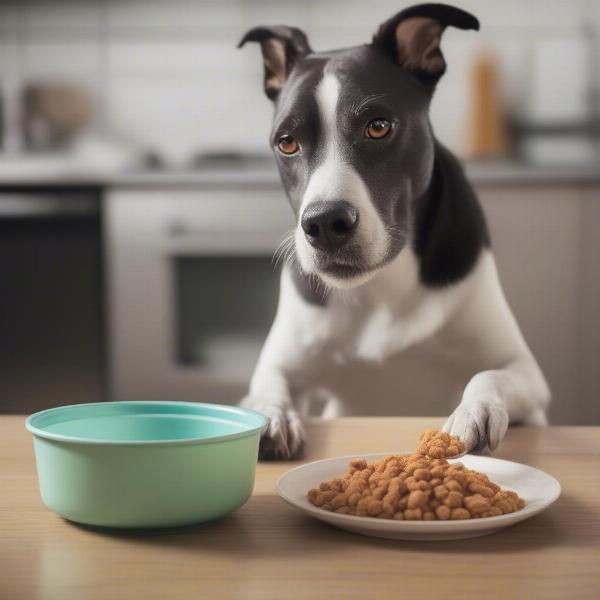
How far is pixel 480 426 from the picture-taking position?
90 centimetres

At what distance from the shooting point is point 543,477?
0.71m

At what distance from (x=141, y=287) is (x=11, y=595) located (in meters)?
2.36

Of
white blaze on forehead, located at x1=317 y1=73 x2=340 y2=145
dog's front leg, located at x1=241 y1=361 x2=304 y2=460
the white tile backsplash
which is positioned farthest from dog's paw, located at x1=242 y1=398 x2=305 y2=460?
the white tile backsplash

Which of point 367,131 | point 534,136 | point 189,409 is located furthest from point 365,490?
point 534,136

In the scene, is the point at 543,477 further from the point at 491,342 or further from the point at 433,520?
the point at 491,342

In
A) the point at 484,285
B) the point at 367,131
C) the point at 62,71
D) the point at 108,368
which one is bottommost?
the point at 108,368

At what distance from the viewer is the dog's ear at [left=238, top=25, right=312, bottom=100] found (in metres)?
1.44

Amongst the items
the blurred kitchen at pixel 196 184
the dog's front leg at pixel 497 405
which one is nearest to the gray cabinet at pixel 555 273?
the blurred kitchen at pixel 196 184

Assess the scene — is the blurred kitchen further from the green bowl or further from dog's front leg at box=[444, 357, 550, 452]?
the green bowl

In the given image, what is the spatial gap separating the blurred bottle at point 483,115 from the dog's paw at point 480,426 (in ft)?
7.63

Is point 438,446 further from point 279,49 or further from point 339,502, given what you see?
point 279,49

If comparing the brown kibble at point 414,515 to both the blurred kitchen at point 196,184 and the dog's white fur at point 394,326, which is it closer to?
the dog's white fur at point 394,326

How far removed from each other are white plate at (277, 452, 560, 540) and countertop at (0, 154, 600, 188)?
2.03m

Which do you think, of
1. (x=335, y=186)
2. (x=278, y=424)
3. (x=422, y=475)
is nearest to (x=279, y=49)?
(x=335, y=186)
